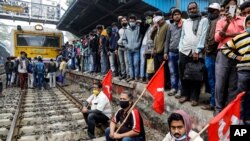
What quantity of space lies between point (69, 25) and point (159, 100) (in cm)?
1895

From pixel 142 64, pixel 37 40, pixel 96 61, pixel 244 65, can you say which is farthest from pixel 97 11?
pixel 244 65

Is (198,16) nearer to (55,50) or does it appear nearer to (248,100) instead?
(248,100)

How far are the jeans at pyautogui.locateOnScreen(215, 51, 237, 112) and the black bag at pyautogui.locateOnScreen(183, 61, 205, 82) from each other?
0.64m

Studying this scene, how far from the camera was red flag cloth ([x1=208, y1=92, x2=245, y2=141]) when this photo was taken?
8.44 ft

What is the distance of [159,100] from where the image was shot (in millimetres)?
4543

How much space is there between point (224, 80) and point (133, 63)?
13.1 ft

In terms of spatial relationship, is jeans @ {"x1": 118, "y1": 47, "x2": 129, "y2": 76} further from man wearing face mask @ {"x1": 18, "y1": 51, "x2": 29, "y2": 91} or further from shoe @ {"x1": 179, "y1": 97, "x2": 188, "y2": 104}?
man wearing face mask @ {"x1": 18, "y1": 51, "x2": 29, "y2": 91}

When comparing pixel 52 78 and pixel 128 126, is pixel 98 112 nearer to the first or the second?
pixel 128 126

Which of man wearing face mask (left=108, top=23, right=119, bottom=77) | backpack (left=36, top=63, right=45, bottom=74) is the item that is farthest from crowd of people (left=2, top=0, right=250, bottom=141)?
backpack (left=36, top=63, right=45, bottom=74)

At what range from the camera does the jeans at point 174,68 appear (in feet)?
18.8

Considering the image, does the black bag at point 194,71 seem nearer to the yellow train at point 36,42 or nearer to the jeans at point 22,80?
the jeans at point 22,80

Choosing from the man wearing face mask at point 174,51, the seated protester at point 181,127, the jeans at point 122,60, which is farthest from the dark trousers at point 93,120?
the seated protester at point 181,127

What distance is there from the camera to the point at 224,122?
2672 millimetres

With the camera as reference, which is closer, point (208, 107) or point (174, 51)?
point (208, 107)
